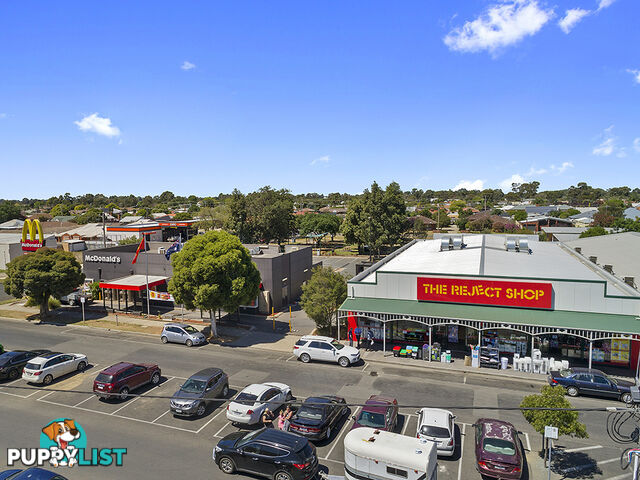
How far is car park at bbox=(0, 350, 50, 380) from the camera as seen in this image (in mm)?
24531

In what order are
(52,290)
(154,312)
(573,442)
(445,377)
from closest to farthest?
(573,442) → (445,377) → (52,290) → (154,312)

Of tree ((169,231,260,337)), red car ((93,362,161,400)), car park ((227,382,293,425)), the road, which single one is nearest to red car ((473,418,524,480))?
the road

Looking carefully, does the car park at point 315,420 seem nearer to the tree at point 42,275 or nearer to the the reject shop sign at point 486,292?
the the reject shop sign at point 486,292

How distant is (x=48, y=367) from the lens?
24016 mm

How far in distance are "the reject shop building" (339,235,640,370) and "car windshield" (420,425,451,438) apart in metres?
10.5

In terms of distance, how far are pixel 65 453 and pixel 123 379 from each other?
5.09 m

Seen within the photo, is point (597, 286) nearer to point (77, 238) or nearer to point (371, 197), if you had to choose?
point (371, 197)

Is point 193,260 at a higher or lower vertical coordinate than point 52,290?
higher

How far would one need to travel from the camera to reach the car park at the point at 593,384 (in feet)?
68.6

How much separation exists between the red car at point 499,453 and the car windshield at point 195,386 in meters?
12.7

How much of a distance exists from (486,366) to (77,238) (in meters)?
91.4

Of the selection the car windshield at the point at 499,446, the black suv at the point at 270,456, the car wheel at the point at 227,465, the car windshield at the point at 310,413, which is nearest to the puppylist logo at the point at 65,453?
the car wheel at the point at 227,465

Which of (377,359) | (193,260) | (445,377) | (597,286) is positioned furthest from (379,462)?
(193,260)

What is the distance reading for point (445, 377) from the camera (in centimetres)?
2430
